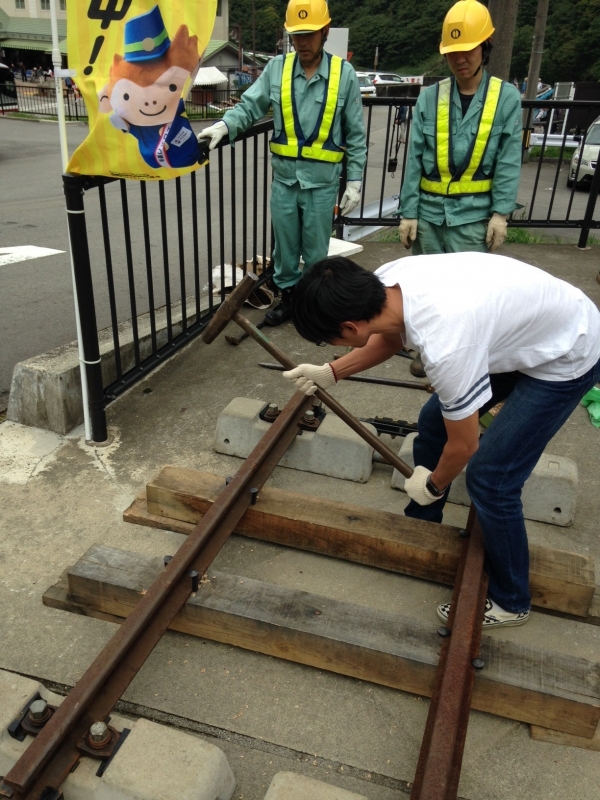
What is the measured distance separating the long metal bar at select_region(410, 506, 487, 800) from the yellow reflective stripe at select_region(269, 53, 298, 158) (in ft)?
10.4

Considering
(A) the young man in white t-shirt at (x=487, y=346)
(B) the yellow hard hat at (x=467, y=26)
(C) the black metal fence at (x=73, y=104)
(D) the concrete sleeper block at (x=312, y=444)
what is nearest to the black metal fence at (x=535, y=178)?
(B) the yellow hard hat at (x=467, y=26)

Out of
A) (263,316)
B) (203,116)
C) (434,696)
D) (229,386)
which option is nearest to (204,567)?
(434,696)

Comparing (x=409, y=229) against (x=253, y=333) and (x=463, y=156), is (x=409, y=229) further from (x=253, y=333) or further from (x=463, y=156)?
(x=253, y=333)

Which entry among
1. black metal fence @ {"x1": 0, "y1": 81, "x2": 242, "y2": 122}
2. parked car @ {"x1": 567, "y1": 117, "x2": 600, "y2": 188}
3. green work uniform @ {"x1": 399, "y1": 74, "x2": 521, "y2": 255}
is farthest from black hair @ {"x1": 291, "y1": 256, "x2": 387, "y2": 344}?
black metal fence @ {"x1": 0, "y1": 81, "x2": 242, "y2": 122}

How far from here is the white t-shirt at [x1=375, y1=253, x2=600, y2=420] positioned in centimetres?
200

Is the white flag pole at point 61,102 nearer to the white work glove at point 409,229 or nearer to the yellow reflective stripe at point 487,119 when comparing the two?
the white work glove at point 409,229

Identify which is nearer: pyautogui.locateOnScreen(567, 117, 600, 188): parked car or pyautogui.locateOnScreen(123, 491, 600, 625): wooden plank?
pyautogui.locateOnScreen(123, 491, 600, 625): wooden plank

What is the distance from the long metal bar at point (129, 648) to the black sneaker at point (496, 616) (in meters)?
0.90

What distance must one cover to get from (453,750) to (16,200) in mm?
10935

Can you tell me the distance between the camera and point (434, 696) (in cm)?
212

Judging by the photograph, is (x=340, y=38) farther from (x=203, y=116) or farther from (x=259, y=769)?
(x=203, y=116)

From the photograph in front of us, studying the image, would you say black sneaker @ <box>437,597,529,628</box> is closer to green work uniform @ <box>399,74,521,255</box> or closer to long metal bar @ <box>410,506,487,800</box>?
long metal bar @ <box>410,506,487,800</box>

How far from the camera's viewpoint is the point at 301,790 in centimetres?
177

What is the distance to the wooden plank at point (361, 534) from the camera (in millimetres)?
2701
